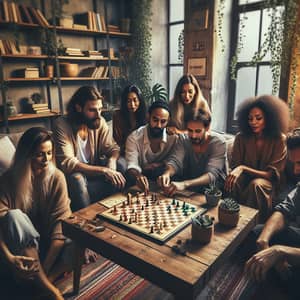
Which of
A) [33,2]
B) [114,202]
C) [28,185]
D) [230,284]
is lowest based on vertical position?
[230,284]

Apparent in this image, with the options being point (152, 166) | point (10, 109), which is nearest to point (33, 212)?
point (152, 166)

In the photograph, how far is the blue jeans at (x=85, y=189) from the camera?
2.27 meters

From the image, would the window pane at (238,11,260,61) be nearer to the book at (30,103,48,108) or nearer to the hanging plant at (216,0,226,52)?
the hanging plant at (216,0,226,52)

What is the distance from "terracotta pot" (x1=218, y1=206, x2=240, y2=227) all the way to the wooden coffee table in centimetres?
3

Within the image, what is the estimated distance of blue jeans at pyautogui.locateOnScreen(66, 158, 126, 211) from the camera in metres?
2.27

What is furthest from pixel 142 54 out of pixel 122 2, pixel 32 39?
pixel 32 39

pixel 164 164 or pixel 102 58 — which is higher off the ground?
pixel 102 58

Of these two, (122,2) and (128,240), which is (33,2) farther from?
(128,240)

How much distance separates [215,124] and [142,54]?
169 cm

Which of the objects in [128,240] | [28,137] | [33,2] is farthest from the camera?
[33,2]

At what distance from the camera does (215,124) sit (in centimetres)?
383

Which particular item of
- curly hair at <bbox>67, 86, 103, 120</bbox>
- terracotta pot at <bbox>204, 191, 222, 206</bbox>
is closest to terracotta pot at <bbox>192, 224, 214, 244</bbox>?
terracotta pot at <bbox>204, 191, 222, 206</bbox>

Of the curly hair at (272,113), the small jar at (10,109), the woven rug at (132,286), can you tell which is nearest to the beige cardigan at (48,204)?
the woven rug at (132,286)

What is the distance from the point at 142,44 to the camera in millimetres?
4500
